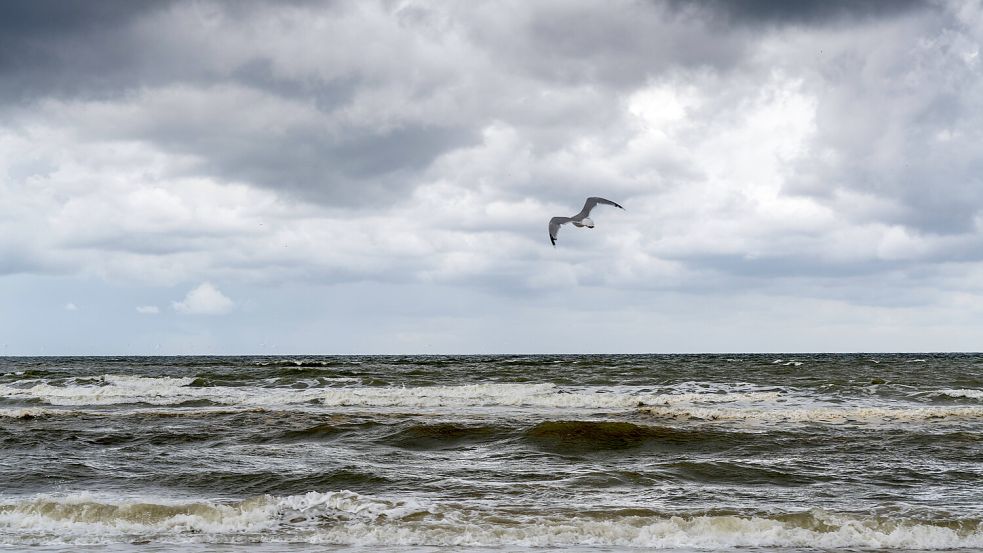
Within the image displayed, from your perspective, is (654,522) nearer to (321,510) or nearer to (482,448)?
(321,510)

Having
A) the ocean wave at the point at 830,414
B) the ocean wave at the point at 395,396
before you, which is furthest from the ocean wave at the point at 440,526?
the ocean wave at the point at 395,396

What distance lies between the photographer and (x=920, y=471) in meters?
12.4

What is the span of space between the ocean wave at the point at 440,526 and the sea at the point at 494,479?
1.2 inches

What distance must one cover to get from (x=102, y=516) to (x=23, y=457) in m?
5.38

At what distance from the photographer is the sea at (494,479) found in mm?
8867

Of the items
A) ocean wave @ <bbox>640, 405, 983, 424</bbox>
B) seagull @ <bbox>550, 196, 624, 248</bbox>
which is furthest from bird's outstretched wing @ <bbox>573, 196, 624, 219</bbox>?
ocean wave @ <bbox>640, 405, 983, 424</bbox>

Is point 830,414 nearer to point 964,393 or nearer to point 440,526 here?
point 964,393

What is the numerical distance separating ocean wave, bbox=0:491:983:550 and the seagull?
679cm

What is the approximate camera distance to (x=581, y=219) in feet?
51.7

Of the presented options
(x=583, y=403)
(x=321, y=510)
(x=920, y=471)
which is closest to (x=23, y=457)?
(x=321, y=510)

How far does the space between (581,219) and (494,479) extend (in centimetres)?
550

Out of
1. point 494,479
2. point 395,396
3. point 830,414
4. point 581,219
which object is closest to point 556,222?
point 581,219

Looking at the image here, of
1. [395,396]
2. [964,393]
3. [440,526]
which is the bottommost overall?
[440,526]

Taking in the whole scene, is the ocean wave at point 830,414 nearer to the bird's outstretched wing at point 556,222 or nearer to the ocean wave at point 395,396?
the ocean wave at point 395,396
